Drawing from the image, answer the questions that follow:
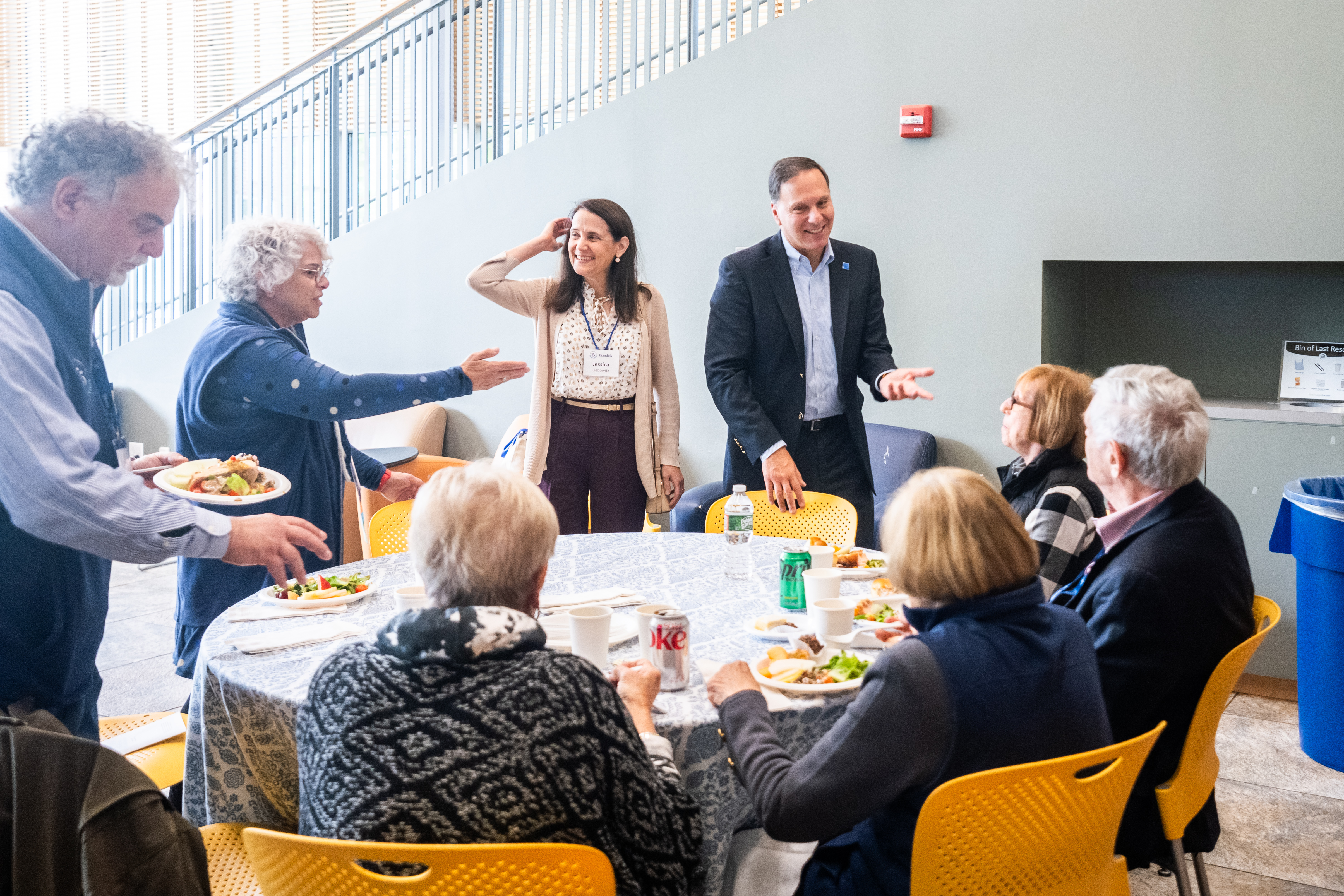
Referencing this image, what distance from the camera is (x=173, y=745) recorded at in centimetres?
222

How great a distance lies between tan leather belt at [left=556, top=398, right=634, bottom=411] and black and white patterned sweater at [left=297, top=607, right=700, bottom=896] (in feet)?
7.50

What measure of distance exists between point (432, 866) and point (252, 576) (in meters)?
1.58

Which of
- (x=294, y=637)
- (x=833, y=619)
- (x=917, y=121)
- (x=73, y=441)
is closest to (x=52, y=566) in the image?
(x=73, y=441)

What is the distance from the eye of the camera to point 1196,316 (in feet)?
15.1

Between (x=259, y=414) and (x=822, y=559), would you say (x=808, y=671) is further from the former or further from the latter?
(x=259, y=414)

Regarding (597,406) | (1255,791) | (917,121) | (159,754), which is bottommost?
(1255,791)

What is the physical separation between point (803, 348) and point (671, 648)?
196cm

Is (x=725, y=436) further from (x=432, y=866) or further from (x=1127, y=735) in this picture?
(x=432, y=866)

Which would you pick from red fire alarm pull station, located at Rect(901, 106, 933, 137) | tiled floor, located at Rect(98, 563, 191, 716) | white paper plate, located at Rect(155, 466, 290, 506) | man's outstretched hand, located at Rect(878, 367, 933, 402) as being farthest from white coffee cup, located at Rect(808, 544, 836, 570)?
red fire alarm pull station, located at Rect(901, 106, 933, 137)

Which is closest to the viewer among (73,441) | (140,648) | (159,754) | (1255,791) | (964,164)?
(73,441)

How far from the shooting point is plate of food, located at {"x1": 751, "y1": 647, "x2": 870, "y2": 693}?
1701mm

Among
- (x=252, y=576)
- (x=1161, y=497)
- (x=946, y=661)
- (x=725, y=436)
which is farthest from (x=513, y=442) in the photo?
(x=946, y=661)

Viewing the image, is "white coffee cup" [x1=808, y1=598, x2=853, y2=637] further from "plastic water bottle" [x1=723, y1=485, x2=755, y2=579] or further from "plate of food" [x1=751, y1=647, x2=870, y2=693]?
"plastic water bottle" [x1=723, y1=485, x2=755, y2=579]

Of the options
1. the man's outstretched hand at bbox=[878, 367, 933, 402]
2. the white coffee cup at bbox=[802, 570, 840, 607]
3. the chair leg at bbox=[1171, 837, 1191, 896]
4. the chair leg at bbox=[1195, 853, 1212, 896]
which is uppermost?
the man's outstretched hand at bbox=[878, 367, 933, 402]
